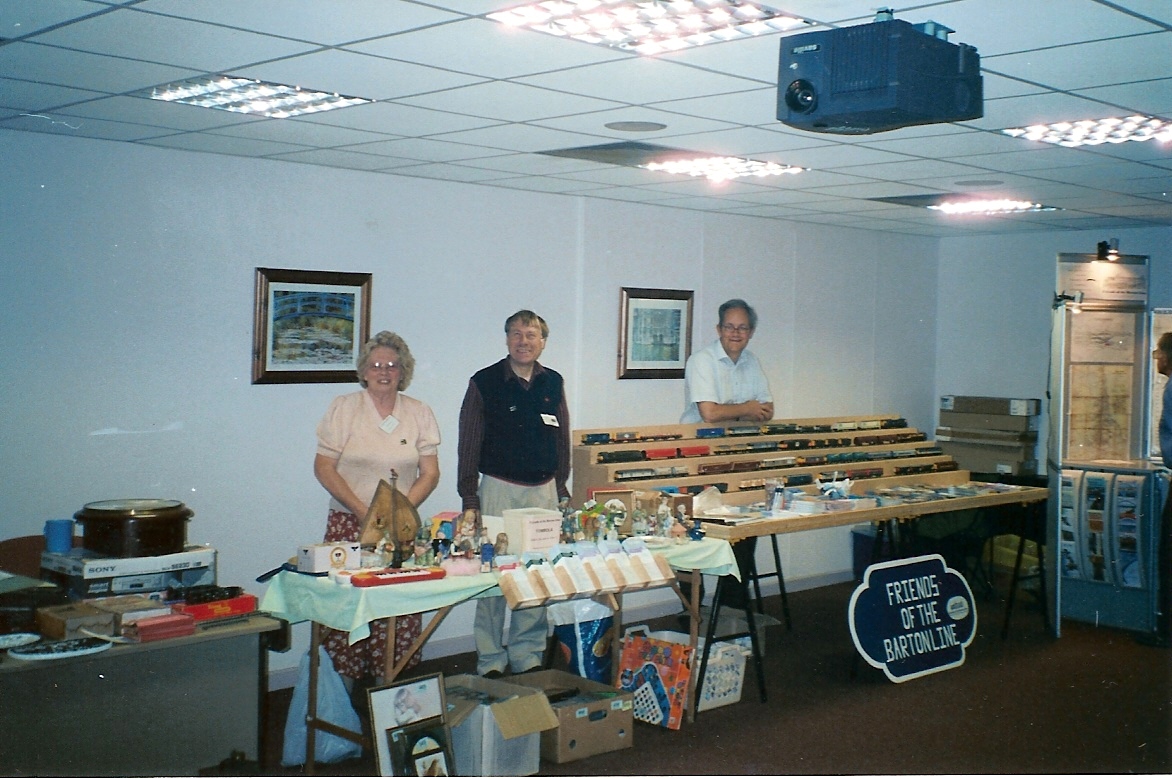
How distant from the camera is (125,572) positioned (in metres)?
4.35

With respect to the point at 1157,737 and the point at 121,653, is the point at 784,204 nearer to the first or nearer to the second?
the point at 1157,737

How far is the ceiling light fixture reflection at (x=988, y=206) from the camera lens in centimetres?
725

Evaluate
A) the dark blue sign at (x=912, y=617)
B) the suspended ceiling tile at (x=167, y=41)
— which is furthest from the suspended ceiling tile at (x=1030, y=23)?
the dark blue sign at (x=912, y=617)

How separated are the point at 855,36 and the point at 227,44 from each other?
74.7 inches

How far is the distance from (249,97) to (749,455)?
11.5 ft

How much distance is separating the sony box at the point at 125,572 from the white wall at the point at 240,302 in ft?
2.96

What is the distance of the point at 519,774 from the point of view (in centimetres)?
462

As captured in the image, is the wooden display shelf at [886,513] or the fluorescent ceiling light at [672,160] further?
the wooden display shelf at [886,513]

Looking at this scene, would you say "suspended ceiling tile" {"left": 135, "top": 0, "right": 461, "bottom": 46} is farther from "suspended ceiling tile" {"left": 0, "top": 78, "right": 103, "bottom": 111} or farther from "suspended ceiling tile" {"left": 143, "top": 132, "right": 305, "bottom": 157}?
"suspended ceiling tile" {"left": 143, "top": 132, "right": 305, "bottom": 157}

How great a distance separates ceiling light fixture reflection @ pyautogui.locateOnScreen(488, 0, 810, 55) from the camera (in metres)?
3.17

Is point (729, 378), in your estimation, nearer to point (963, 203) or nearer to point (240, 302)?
point (963, 203)

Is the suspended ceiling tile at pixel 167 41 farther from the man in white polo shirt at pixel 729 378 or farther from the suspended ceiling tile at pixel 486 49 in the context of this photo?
the man in white polo shirt at pixel 729 378

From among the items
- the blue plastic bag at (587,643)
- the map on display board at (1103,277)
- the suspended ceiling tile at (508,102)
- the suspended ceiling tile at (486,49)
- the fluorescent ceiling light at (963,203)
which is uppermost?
the fluorescent ceiling light at (963,203)

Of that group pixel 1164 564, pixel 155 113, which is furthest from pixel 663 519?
pixel 1164 564
